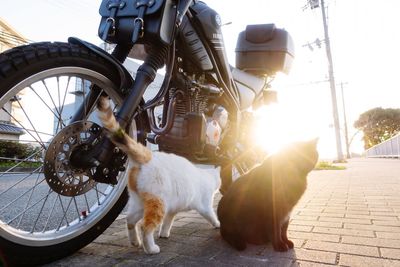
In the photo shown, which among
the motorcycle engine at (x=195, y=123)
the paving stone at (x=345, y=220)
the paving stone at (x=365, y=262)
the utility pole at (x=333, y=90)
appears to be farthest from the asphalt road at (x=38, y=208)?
the utility pole at (x=333, y=90)

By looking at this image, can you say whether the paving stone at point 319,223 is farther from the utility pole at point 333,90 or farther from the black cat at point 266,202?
the utility pole at point 333,90

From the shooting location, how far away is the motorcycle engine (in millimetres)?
2588

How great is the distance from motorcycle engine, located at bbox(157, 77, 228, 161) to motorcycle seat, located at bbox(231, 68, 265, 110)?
642 millimetres

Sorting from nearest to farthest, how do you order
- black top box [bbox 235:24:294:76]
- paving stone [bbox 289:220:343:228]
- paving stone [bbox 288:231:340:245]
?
paving stone [bbox 288:231:340:245]
paving stone [bbox 289:220:343:228]
black top box [bbox 235:24:294:76]

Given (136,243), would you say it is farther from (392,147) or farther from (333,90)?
(392,147)

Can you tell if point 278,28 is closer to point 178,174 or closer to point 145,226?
point 178,174

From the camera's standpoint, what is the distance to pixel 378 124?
5038 cm

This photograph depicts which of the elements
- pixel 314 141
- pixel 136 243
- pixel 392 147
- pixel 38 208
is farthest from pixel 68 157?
pixel 392 147

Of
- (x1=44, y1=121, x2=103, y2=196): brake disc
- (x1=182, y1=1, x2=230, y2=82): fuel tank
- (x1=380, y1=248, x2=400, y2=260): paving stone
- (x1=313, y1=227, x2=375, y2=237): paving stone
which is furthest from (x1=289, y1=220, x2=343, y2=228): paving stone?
(x1=44, y1=121, x2=103, y2=196): brake disc

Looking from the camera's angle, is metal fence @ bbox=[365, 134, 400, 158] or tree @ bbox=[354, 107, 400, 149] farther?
tree @ bbox=[354, 107, 400, 149]

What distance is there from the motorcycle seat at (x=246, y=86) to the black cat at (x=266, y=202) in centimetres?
137

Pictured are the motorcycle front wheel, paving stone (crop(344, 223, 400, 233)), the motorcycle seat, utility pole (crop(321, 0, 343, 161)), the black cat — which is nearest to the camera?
the motorcycle front wheel

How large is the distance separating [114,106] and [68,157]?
1.76ft

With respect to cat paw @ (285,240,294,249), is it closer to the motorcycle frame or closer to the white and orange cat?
the white and orange cat
